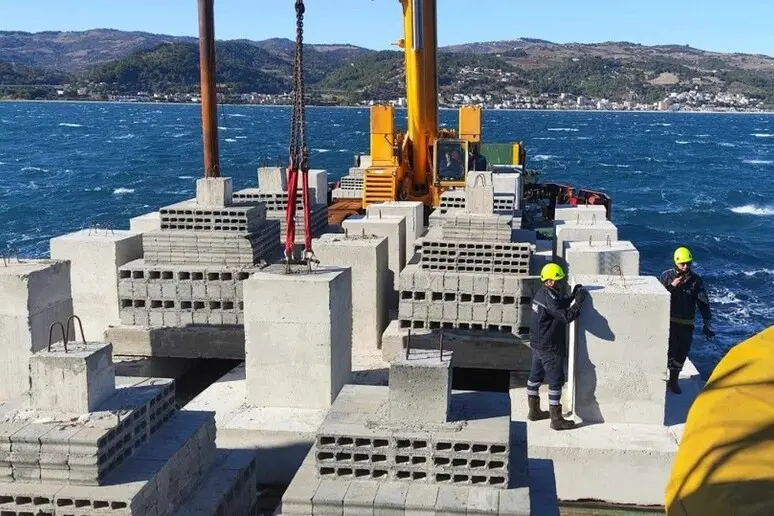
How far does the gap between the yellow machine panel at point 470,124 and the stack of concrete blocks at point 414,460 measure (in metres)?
17.3

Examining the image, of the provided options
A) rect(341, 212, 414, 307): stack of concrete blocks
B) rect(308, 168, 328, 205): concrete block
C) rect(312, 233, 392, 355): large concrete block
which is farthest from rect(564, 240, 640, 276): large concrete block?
rect(308, 168, 328, 205): concrete block

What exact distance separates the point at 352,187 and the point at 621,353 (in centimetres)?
2174

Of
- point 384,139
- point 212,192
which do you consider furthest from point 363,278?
point 384,139

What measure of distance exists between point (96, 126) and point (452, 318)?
5249 inches

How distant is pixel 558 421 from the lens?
8.91 meters

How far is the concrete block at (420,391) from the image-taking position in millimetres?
6430

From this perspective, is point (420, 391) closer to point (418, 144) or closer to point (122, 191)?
point (418, 144)

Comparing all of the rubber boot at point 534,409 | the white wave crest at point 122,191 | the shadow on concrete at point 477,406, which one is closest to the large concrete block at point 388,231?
the rubber boot at point 534,409

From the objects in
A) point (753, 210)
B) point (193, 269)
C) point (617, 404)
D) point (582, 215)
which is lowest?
point (753, 210)

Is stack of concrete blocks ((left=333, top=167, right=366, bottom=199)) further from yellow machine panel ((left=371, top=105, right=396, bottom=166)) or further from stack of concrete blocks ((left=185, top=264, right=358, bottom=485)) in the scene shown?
stack of concrete blocks ((left=185, top=264, right=358, bottom=485))

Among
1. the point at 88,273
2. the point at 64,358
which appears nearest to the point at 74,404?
the point at 64,358

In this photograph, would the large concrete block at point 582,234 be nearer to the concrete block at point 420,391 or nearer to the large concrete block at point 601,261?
the large concrete block at point 601,261

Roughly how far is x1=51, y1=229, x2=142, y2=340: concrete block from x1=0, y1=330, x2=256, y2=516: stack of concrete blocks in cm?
552

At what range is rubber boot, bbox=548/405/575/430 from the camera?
8891mm
